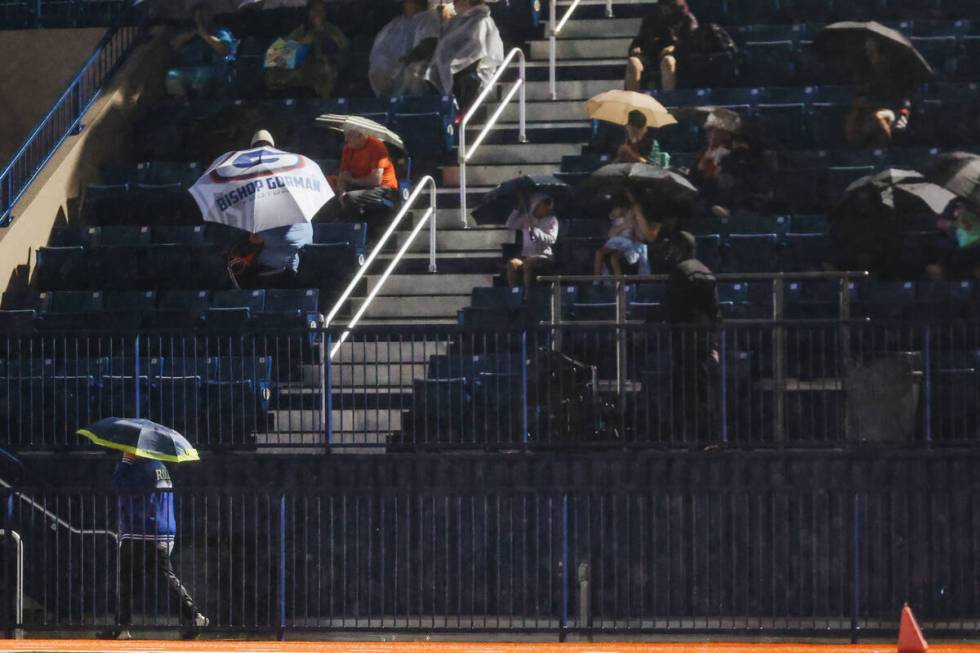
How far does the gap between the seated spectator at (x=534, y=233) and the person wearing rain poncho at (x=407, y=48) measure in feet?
12.7

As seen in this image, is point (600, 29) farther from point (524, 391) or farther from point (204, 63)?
point (524, 391)

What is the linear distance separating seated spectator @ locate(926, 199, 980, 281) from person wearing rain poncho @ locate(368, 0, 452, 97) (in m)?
6.46

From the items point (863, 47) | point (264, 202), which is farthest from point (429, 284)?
point (863, 47)

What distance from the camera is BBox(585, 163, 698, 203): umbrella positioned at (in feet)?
66.8

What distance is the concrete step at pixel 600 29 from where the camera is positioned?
83.9ft

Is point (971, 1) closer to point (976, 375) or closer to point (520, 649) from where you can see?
point (976, 375)

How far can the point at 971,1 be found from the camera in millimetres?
24453

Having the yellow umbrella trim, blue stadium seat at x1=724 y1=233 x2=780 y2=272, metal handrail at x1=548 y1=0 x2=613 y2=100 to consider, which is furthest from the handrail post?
the yellow umbrella trim

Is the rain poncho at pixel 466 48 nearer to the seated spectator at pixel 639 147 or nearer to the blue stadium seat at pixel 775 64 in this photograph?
the blue stadium seat at pixel 775 64

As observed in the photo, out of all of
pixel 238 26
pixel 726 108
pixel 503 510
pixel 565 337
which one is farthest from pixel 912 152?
pixel 238 26

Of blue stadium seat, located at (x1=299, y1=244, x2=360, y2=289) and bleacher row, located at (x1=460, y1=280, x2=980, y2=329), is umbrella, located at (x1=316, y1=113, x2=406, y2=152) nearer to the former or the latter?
blue stadium seat, located at (x1=299, y1=244, x2=360, y2=289)

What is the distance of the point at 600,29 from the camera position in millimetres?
25641

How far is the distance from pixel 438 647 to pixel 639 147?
21.7 ft

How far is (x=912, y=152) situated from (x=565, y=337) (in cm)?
484
